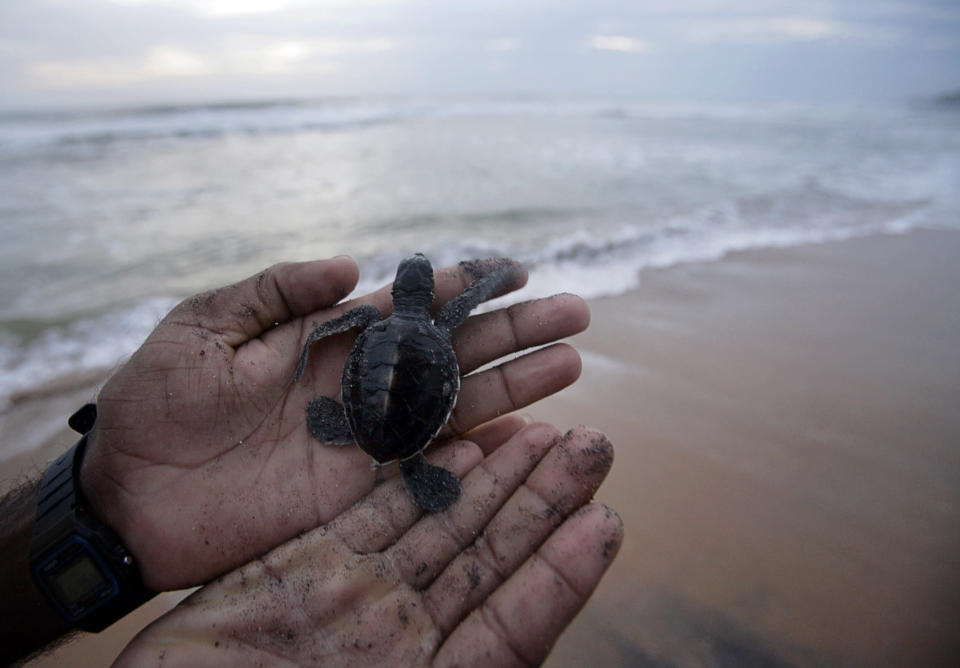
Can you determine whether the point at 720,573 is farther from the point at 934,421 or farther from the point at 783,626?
the point at 934,421

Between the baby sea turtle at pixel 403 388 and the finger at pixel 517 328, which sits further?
the finger at pixel 517 328

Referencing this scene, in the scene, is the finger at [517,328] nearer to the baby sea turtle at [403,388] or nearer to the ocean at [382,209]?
the baby sea turtle at [403,388]

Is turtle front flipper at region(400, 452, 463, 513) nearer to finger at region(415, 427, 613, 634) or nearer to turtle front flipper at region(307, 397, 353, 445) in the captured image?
finger at region(415, 427, 613, 634)

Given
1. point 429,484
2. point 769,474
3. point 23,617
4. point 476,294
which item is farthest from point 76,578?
point 769,474

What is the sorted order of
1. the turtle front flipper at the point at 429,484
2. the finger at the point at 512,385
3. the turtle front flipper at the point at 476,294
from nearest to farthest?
the turtle front flipper at the point at 429,484
the finger at the point at 512,385
the turtle front flipper at the point at 476,294

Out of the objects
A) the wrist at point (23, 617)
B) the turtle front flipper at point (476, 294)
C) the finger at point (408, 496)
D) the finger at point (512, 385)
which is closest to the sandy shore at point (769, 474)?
the wrist at point (23, 617)

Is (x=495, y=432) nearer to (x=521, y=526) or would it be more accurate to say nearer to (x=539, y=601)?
(x=521, y=526)

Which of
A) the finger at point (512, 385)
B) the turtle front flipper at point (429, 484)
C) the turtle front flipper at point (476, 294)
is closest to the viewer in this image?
the turtle front flipper at point (429, 484)

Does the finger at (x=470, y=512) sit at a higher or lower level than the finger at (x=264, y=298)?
lower
